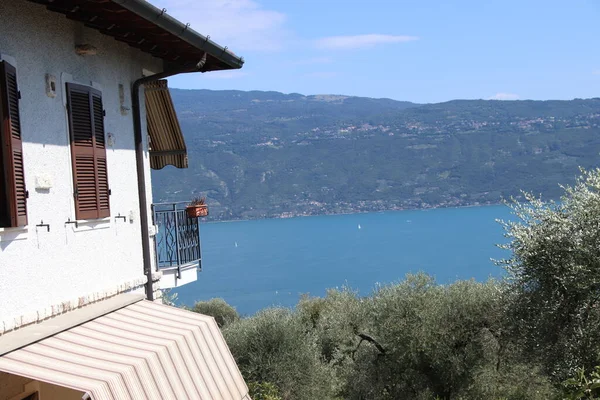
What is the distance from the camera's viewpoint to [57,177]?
7.82 m

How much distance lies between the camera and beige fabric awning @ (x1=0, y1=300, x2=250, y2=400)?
19.6 feet

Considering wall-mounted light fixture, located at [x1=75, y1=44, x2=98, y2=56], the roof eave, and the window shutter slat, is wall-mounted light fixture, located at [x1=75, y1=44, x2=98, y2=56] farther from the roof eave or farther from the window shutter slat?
the roof eave

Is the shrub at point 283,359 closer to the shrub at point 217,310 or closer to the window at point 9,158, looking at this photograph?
the window at point 9,158

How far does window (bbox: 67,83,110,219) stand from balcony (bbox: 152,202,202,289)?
2524mm

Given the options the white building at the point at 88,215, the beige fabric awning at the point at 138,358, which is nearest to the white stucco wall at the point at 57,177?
the white building at the point at 88,215

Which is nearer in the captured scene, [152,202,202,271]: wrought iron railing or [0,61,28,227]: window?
[0,61,28,227]: window

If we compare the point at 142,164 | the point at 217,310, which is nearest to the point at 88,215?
the point at 142,164

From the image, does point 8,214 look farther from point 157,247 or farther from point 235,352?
point 235,352

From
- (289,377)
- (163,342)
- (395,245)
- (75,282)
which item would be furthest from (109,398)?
(395,245)

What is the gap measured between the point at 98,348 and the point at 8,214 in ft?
4.74

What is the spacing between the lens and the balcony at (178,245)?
11719 mm

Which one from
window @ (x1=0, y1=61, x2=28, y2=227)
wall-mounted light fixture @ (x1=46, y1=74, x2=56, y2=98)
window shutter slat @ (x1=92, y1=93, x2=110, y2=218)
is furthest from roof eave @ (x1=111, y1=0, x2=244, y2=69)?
window @ (x1=0, y1=61, x2=28, y2=227)

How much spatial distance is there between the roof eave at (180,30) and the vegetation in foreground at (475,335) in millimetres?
6979

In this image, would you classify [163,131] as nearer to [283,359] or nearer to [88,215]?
[88,215]
